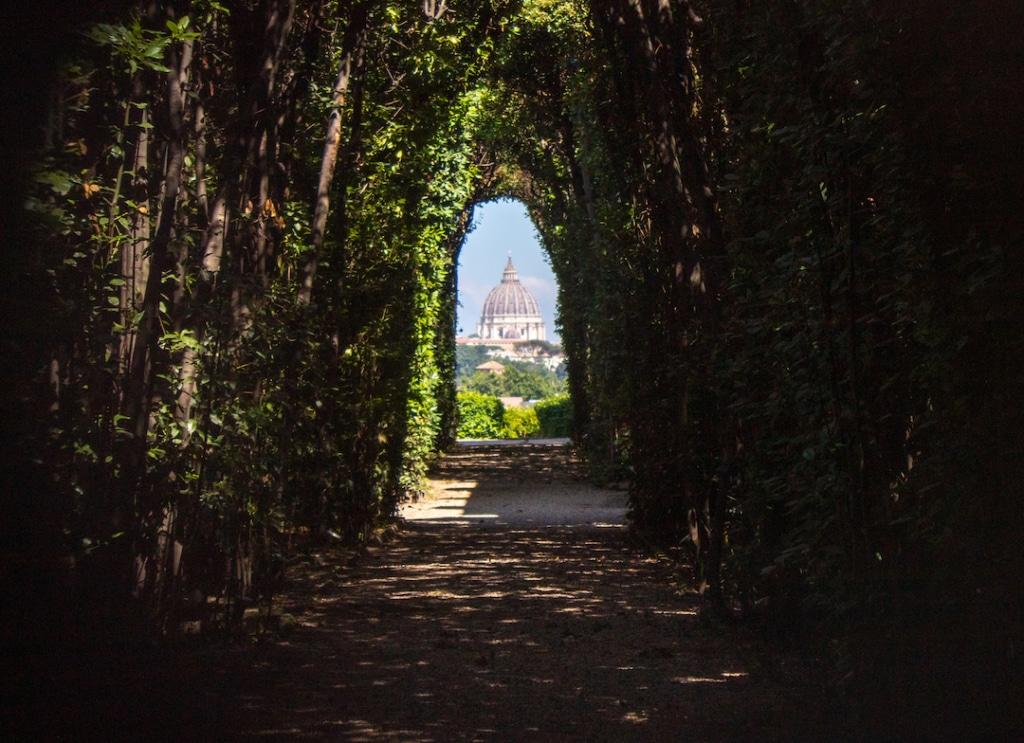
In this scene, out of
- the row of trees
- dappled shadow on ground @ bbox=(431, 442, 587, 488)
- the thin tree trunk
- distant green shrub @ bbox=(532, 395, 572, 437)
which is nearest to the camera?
the row of trees

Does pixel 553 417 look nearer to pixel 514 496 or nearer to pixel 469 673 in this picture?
pixel 514 496

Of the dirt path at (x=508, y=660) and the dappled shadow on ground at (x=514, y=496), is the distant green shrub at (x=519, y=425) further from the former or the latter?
the dirt path at (x=508, y=660)

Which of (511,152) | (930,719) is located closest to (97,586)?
(930,719)

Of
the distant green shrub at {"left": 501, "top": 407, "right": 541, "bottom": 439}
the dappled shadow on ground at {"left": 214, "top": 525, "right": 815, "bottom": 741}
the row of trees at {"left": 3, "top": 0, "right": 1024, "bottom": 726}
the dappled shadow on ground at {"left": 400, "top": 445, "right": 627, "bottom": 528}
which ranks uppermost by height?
the row of trees at {"left": 3, "top": 0, "right": 1024, "bottom": 726}

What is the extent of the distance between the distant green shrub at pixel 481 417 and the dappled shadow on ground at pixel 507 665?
144 feet

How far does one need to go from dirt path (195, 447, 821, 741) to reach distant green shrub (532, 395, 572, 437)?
38.3m

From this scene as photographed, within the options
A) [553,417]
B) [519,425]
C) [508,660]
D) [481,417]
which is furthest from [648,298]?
[519,425]

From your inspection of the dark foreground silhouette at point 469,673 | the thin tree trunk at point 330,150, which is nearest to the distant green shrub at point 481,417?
the dark foreground silhouette at point 469,673

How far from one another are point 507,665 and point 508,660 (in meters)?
0.18

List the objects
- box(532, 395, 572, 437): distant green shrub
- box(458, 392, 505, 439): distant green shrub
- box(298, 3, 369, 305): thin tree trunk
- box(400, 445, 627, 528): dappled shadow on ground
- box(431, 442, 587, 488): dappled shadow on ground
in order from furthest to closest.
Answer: box(458, 392, 505, 439): distant green shrub → box(532, 395, 572, 437): distant green shrub → box(431, 442, 587, 488): dappled shadow on ground → box(400, 445, 627, 528): dappled shadow on ground → box(298, 3, 369, 305): thin tree trunk

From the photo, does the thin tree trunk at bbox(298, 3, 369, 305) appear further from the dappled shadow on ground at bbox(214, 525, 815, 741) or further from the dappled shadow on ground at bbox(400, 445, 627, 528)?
the dappled shadow on ground at bbox(400, 445, 627, 528)

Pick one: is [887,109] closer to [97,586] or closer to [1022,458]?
[1022,458]

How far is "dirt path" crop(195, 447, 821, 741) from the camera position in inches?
237

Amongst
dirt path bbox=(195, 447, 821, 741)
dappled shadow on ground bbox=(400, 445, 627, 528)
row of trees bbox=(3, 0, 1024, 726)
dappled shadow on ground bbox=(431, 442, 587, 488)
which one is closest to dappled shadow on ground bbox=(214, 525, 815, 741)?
dirt path bbox=(195, 447, 821, 741)
